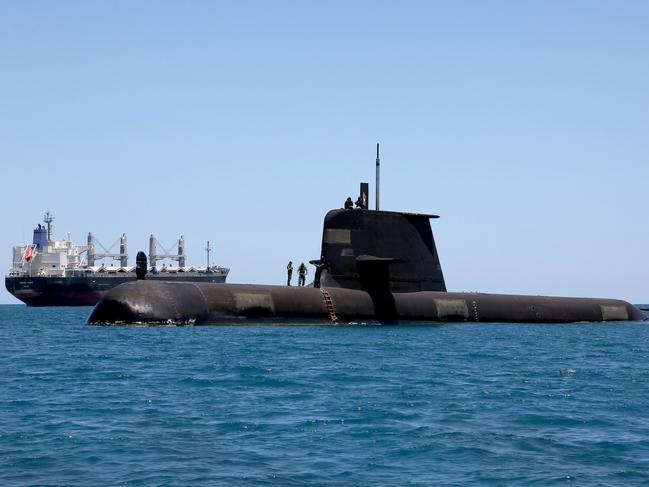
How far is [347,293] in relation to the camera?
3862cm

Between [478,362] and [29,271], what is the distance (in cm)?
10908

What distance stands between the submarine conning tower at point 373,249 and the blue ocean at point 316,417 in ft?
31.5

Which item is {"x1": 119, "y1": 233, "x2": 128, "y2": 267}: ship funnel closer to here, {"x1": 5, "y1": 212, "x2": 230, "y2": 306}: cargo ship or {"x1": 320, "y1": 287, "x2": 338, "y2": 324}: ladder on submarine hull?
{"x1": 5, "y1": 212, "x2": 230, "y2": 306}: cargo ship

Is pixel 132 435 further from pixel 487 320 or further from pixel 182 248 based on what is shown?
pixel 182 248

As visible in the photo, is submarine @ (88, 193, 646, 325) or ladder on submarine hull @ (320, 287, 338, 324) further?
ladder on submarine hull @ (320, 287, 338, 324)

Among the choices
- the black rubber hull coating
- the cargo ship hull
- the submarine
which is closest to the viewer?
the black rubber hull coating

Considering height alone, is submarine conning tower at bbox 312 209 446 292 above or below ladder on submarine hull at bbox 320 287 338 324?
above

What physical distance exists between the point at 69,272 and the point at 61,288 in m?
7.04

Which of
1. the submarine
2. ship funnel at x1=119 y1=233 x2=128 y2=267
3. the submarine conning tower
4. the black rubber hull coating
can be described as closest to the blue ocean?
the black rubber hull coating

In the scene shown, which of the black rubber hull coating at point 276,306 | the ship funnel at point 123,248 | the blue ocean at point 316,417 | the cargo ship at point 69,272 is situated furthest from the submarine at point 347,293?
the ship funnel at point 123,248

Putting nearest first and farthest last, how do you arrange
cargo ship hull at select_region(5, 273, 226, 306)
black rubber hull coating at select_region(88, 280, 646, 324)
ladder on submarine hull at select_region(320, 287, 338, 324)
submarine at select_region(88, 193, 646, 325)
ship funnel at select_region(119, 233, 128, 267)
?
black rubber hull coating at select_region(88, 280, 646, 324), submarine at select_region(88, 193, 646, 325), ladder on submarine hull at select_region(320, 287, 338, 324), cargo ship hull at select_region(5, 273, 226, 306), ship funnel at select_region(119, 233, 128, 267)

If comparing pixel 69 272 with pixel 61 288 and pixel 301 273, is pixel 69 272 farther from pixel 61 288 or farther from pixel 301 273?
pixel 301 273

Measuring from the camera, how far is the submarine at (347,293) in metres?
35.8

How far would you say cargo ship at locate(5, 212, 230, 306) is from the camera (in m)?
118
